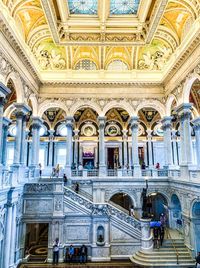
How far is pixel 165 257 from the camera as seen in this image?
491 inches

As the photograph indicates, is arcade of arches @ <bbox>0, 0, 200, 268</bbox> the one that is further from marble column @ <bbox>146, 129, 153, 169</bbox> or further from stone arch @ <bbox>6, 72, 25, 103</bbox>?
marble column @ <bbox>146, 129, 153, 169</bbox>

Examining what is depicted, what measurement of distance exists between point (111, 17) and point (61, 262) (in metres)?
14.7

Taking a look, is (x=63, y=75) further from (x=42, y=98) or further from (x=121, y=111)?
(x=121, y=111)

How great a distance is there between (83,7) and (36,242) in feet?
53.9

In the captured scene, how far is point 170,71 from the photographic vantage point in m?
16.2

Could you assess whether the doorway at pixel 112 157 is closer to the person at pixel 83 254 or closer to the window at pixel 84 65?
the window at pixel 84 65

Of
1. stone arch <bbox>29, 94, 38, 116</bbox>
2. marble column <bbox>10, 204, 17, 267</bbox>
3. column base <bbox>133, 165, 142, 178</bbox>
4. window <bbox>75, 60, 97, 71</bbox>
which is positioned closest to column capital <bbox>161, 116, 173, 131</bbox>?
column base <bbox>133, 165, 142, 178</bbox>

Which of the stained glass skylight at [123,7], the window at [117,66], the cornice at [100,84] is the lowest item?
the cornice at [100,84]

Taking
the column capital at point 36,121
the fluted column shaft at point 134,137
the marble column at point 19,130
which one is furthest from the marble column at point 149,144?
the marble column at point 19,130

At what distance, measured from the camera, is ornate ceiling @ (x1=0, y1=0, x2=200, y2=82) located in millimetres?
12670

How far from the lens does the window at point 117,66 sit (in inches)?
744

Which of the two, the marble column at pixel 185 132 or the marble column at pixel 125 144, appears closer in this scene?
the marble column at pixel 185 132

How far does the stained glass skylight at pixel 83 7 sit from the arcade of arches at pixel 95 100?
0.06 metres

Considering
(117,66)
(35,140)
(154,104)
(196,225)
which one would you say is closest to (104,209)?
(196,225)
